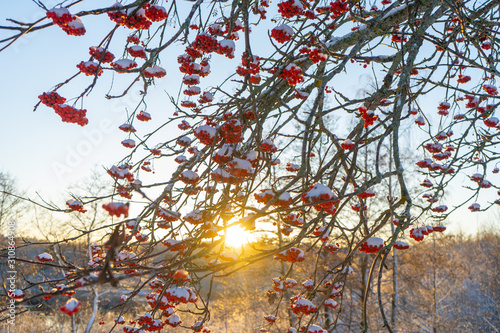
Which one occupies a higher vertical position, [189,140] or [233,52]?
[233,52]

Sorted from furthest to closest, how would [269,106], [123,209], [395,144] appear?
[269,106], [395,144], [123,209]

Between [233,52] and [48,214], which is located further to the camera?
[48,214]

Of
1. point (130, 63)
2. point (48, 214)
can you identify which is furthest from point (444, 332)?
point (48, 214)

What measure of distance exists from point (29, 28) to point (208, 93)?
1700mm

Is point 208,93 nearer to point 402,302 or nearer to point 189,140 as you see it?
point 189,140

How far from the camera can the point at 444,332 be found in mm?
10070

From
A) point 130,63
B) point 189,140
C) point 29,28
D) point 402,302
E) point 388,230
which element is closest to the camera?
point 29,28

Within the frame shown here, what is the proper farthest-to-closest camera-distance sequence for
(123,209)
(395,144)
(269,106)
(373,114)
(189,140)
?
1. (189,140)
2. (269,106)
3. (373,114)
4. (395,144)
5. (123,209)

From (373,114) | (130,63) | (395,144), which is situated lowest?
(395,144)

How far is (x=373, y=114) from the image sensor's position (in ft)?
5.88

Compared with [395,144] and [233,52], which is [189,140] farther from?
[395,144]

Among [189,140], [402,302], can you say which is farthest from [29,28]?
[402,302]

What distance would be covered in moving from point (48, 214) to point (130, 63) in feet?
47.9

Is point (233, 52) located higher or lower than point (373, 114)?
higher
